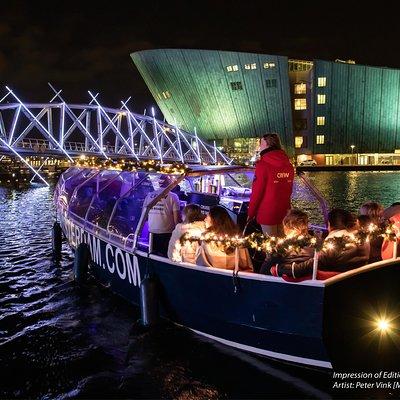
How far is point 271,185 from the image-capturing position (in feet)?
24.3

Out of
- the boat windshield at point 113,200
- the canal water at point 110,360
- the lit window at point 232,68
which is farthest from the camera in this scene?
the lit window at point 232,68

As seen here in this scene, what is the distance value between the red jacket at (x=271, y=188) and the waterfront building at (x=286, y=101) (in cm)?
8634

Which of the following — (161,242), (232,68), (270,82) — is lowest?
A: (161,242)

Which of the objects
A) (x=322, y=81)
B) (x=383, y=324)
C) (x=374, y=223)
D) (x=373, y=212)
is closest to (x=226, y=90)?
(x=322, y=81)

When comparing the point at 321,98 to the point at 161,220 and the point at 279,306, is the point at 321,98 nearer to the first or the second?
the point at 161,220

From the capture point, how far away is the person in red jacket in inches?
289

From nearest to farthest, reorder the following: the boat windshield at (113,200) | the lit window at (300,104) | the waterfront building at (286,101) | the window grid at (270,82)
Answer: the boat windshield at (113,200), the waterfront building at (286,101), the window grid at (270,82), the lit window at (300,104)

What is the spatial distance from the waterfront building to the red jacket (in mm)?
86341

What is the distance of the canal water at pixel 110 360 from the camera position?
6.79 metres

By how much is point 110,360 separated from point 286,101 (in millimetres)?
88502

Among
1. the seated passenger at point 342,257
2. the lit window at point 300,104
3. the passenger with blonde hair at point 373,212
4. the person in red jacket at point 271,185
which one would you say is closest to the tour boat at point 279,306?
the seated passenger at point 342,257

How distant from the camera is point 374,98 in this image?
295 feet

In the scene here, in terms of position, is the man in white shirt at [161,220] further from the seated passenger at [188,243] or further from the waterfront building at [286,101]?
the waterfront building at [286,101]

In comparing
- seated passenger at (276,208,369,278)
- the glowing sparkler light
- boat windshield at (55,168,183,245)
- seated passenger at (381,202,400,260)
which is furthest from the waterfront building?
the glowing sparkler light
